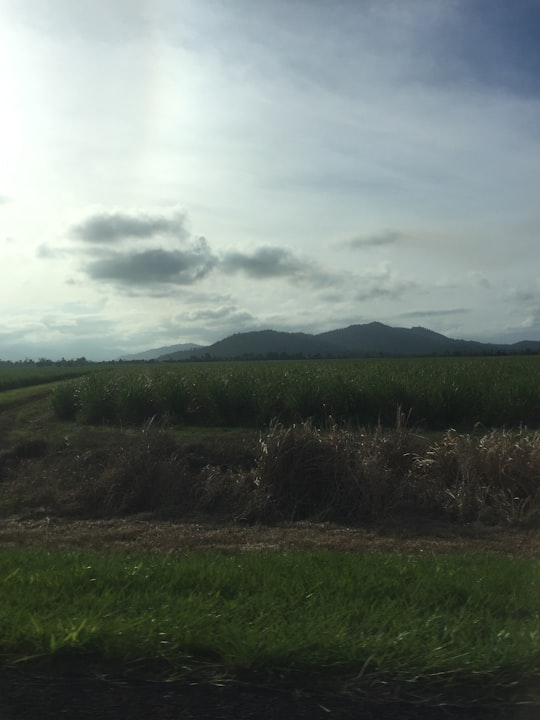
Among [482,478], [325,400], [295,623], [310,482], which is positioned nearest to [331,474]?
[310,482]

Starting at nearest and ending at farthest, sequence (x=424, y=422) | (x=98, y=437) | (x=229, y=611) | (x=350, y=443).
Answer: (x=229, y=611) → (x=350, y=443) → (x=98, y=437) → (x=424, y=422)

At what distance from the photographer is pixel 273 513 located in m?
12.0

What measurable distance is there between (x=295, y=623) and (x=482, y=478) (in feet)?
25.7

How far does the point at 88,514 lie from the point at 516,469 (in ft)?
23.9

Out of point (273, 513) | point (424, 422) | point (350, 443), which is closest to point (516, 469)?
point (350, 443)

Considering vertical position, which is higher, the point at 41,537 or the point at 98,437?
the point at 98,437

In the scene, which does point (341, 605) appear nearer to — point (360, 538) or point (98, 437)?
point (360, 538)

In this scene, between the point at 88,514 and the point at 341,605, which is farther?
the point at 88,514

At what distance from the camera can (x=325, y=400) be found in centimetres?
1953

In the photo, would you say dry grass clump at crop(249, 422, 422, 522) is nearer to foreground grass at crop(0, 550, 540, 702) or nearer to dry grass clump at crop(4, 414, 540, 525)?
dry grass clump at crop(4, 414, 540, 525)

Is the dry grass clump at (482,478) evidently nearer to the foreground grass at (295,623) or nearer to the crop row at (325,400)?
the foreground grass at (295,623)

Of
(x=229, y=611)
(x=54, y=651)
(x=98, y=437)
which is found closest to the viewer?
(x=54, y=651)

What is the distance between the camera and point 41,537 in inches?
416

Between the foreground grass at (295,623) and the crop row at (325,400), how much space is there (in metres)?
11.3
